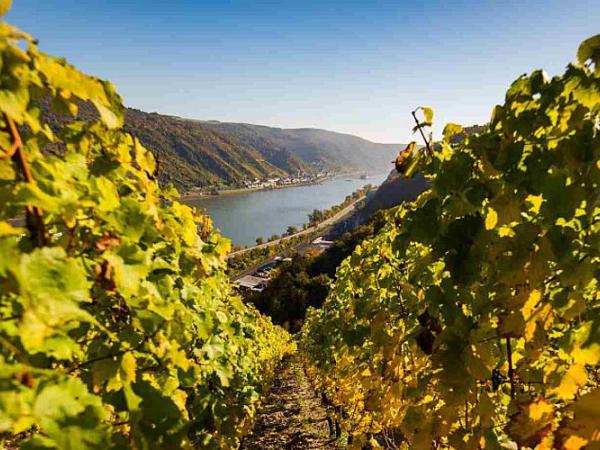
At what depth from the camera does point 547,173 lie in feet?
5.07

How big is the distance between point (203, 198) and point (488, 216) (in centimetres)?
14654

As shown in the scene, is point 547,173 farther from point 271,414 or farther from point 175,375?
point 271,414

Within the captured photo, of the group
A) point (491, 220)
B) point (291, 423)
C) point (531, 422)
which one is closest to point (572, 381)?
point (531, 422)

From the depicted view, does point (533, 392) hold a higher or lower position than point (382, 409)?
higher

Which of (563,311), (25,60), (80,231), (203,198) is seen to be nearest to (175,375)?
(80,231)

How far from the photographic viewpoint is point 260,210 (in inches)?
5536

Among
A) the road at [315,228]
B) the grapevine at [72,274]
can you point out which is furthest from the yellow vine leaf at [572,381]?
the road at [315,228]

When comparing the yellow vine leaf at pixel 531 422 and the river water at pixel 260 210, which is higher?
the yellow vine leaf at pixel 531 422

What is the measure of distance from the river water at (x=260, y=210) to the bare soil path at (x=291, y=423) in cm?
7552

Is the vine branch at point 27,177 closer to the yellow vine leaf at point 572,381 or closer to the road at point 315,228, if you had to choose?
the yellow vine leaf at point 572,381

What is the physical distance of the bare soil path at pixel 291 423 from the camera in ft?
30.9

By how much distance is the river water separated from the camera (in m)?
109

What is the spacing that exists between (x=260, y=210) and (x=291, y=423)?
13038 cm

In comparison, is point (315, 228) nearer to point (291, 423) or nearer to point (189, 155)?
point (291, 423)
